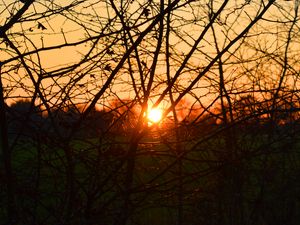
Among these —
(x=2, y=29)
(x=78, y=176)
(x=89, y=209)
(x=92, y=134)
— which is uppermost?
(x=2, y=29)

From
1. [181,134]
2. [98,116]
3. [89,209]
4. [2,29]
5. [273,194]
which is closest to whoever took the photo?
[2,29]

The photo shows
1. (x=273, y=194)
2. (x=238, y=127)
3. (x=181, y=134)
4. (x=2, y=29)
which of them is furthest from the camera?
(x=273, y=194)

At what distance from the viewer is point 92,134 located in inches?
117

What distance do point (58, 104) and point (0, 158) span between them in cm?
56

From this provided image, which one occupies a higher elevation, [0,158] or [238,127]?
[238,127]

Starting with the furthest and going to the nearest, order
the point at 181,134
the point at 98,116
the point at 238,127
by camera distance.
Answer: the point at 238,127 → the point at 181,134 → the point at 98,116

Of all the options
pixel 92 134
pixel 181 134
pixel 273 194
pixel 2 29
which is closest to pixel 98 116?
pixel 92 134

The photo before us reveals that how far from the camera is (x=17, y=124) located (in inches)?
109

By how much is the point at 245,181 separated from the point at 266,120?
0.65m

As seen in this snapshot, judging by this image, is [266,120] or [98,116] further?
[266,120]

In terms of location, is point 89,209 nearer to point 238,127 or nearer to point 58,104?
point 58,104

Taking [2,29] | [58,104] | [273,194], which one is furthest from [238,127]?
[2,29]

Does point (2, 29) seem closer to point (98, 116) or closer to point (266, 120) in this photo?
point (98, 116)

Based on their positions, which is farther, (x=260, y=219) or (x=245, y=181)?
(x=260, y=219)
